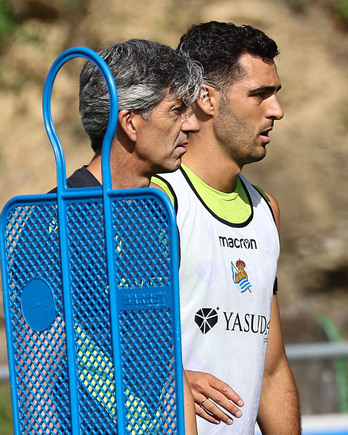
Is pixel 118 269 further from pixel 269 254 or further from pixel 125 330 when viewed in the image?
pixel 269 254

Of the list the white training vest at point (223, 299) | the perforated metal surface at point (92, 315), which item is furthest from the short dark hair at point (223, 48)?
the perforated metal surface at point (92, 315)

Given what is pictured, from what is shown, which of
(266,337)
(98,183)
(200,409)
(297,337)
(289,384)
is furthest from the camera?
(297,337)

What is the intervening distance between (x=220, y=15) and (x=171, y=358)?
25.4ft

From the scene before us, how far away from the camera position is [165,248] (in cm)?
185

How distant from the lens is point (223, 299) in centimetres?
257

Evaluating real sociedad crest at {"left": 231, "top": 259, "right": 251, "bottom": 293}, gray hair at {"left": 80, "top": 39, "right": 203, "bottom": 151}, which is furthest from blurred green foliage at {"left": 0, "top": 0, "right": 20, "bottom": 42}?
gray hair at {"left": 80, "top": 39, "right": 203, "bottom": 151}

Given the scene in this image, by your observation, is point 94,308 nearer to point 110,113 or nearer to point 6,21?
point 110,113

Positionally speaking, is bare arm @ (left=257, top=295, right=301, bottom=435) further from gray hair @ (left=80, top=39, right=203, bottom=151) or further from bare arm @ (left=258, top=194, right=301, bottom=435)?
gray hair @ (left=80, top=39, right=203, bottom=151)

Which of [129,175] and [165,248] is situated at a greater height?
[129,175]

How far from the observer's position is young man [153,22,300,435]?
253 cm

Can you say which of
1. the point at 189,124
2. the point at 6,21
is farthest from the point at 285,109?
the point at 189,124

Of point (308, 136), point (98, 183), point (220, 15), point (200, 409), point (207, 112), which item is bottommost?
point (200, 409)

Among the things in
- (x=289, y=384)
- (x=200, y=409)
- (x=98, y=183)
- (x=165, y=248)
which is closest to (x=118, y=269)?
(x=165, y=248)

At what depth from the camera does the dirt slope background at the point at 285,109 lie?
8.91 meters
